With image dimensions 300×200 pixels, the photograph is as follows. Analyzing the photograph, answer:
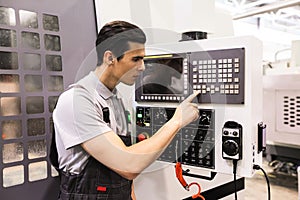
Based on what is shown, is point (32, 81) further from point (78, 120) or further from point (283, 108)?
point (283, 108)

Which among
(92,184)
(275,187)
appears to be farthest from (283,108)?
(92,184)

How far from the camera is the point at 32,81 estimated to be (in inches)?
39.0

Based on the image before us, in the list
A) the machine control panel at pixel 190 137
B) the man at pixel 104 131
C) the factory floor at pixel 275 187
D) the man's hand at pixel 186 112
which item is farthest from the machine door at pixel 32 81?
the factory floor at pixel 275 187

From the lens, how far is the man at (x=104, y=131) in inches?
31.0

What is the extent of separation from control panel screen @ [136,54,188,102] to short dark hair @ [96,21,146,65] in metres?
0.15

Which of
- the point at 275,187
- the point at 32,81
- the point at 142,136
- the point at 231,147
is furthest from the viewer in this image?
the point at 275,187

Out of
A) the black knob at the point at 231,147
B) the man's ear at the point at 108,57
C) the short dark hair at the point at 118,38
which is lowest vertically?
the black knob at the point at 231,147

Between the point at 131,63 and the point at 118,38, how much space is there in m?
0.09

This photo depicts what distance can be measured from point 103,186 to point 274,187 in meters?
2.01

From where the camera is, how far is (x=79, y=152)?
2.79ft

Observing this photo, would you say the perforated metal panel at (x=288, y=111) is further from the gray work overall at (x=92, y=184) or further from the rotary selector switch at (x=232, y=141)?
the gray work overall at (x=92, y=184)

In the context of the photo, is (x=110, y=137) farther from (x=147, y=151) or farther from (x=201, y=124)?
(x=201, y=124)

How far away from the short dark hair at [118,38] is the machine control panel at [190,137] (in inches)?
11.0

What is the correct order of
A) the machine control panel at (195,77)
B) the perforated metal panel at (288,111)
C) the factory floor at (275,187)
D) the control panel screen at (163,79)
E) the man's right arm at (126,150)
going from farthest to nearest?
the factory floor at (275,187)
the perforated metal panel at (288,111)
the control panel screen at (163,79)
the machine control panel at (195,77)
the man's right arm at (126,150)
